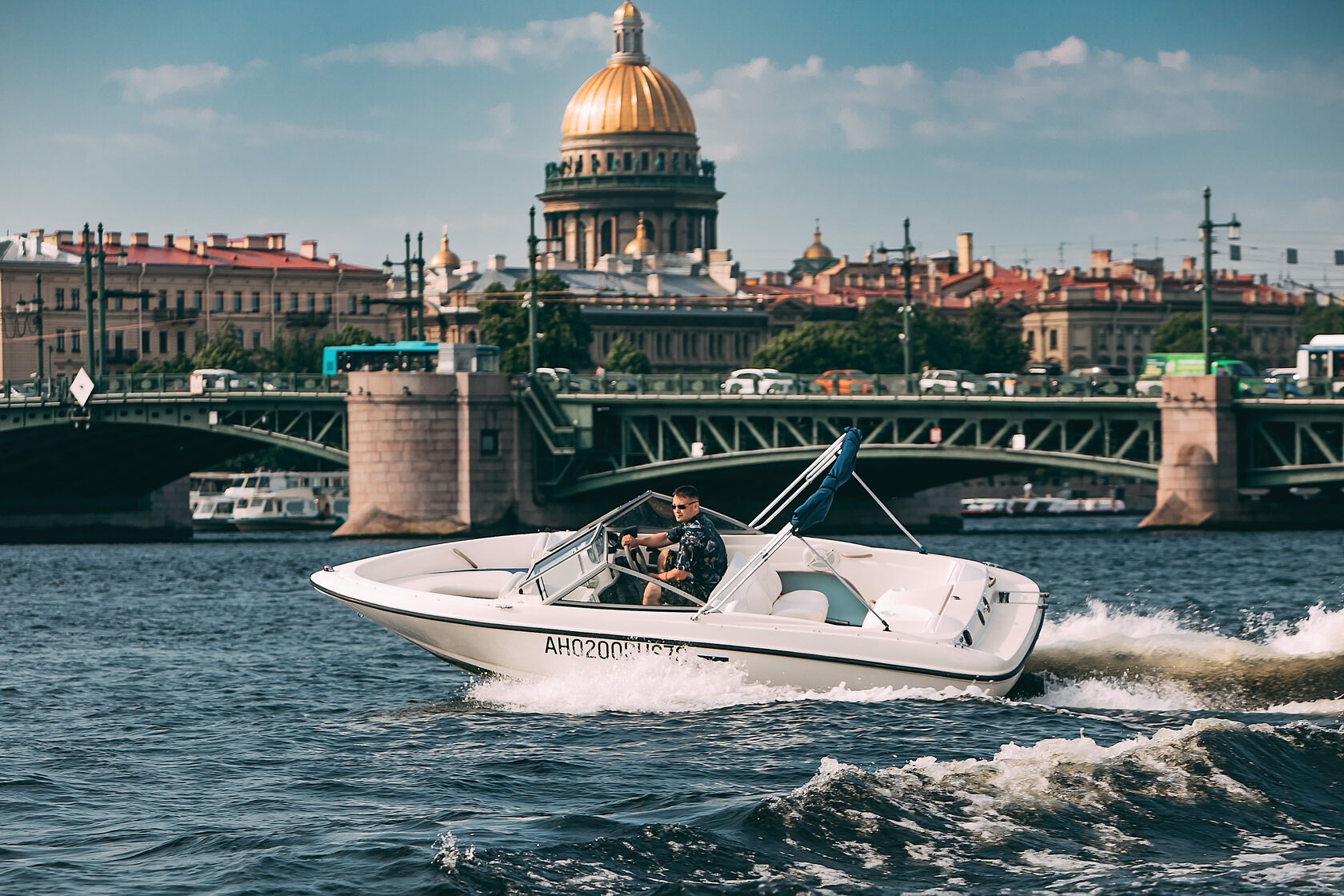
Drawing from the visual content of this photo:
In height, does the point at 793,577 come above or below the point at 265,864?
above

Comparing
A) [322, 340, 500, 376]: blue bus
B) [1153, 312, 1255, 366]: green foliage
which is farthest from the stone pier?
[1153, 312, 1255, 366]: green foliage

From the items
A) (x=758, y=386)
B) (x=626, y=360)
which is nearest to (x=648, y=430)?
(x=758, y=386)

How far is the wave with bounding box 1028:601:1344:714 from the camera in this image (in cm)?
1694

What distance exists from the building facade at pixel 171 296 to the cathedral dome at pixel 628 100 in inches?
980

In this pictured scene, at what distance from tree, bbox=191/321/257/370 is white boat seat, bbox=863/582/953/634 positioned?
262ft

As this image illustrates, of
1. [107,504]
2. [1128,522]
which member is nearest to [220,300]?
[107,504]

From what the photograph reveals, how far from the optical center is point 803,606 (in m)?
17.1

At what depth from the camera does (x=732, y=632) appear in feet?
53.9

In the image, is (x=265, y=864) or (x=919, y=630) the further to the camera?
(x=919, y=630)

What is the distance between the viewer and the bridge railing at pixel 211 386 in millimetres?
61375

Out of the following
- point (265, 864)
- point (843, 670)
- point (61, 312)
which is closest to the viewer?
point (265, 864)

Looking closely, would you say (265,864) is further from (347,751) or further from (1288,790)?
(1288,790)

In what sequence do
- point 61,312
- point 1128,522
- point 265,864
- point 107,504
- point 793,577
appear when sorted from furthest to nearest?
point 61,312, point 1128,522, point 107,504, point 793,577, point 265,864

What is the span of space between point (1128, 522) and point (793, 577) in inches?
2612
